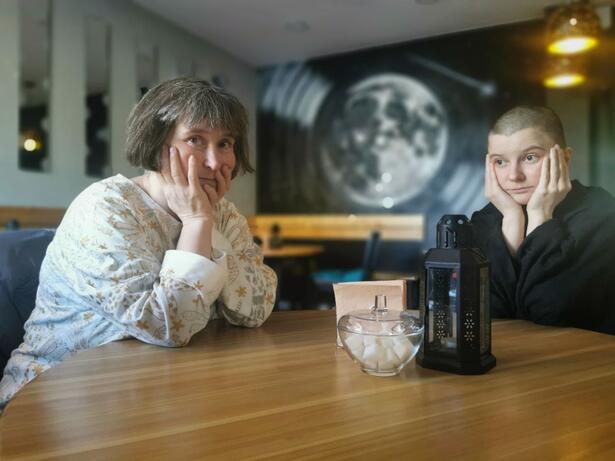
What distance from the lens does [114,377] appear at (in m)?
0.75

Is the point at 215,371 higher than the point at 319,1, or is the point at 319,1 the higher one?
the point at 319,1

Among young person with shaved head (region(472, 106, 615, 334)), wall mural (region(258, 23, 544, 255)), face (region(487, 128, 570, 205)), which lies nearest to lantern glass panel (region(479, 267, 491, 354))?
young person with shaved head (region(472, 106, 615, 334))

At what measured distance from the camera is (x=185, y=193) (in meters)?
1.11

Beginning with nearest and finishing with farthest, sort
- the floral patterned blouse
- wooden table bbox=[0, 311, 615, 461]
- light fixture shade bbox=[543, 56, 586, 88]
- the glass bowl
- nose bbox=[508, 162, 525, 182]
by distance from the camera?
wooden table bbox=[0, 311, 615, 461] → the glass bowl → the floral patterned blouse → nose bbox=[508, 162, 525, 182] → light fixture shade bbox=[543, 56, 586, 88]

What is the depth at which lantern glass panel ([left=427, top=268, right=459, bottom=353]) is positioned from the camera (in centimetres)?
78

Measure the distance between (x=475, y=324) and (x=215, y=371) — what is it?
395 mm

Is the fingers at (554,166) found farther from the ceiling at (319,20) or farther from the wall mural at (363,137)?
the wall mural at (363,137)

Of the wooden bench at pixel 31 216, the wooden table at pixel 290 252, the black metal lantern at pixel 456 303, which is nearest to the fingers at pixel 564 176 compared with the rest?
the black metal lantern at pixel 456 303

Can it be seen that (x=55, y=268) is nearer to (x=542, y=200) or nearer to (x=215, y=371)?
(x=215, y=371)

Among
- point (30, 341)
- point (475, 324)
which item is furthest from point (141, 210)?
point (475, 324)

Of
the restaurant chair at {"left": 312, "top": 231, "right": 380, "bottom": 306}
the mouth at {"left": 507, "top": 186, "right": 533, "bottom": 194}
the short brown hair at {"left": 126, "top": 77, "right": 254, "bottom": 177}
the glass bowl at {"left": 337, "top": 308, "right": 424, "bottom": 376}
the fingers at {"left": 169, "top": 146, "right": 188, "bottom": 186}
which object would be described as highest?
the short brown hair at {"left": 126, "top": 77, "right": 254, "bottom": 177}

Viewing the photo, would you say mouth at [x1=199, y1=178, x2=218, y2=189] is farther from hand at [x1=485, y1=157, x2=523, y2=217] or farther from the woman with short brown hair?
hand at [x1=485, y1=157, x2=523, y2=217]

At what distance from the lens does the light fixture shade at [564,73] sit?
1.82 metres

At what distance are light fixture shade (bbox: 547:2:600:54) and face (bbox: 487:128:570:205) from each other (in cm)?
50
